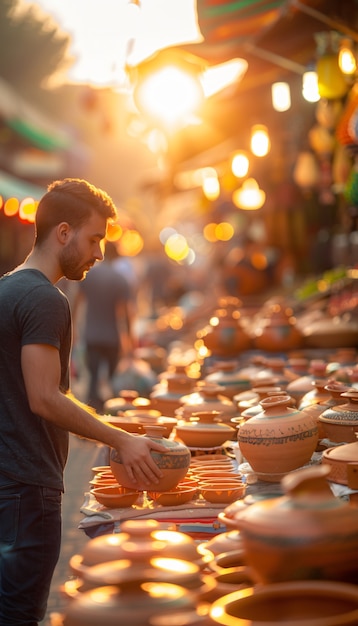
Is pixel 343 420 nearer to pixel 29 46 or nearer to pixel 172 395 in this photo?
pixel 172 395

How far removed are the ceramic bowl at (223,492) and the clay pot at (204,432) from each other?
79 cm

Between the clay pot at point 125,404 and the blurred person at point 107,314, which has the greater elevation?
the blurred person at point 107,314

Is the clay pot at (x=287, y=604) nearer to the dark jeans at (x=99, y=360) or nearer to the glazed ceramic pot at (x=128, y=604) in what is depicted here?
the glazed ceramic pot at (x=128, y=604)

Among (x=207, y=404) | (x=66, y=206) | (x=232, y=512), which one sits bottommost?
(x=232, y=512)

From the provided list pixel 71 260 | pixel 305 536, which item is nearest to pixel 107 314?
pixel 71 260

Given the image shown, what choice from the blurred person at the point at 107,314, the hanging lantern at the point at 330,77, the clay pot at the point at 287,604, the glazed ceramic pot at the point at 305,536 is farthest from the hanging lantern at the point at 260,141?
the clay pot at the point at 287,604

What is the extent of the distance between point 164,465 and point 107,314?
6.68 m

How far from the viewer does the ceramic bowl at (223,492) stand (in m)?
3.58

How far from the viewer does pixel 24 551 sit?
330 cm

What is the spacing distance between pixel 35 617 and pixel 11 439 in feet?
1.84

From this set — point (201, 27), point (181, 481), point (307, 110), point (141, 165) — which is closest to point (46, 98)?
point (141, 165)

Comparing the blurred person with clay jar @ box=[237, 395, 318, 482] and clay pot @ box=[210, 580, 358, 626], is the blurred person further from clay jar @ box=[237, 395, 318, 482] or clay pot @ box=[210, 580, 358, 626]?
clay pot @ box=[210, 580, 358, 626]

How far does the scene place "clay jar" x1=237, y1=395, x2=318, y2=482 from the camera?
3615 millimetres

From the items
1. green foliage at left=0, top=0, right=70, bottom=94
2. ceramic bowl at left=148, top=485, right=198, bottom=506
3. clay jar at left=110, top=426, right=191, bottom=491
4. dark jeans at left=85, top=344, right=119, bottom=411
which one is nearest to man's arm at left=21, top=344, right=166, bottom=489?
clay jar at left=110, top=426, right=191, bottom=491
